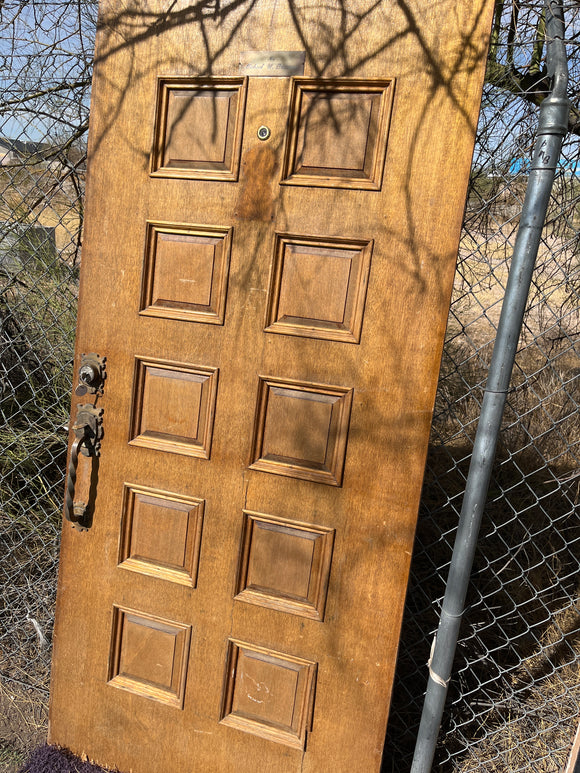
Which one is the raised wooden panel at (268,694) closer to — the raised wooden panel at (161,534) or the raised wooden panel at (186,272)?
the raised wooden panel at (161,534)

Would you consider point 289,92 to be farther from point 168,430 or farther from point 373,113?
point 168,430

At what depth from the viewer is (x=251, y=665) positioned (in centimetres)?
186

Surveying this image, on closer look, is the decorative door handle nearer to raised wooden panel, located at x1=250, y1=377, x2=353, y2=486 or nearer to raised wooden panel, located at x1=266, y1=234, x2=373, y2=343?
raised wooden panel, located at x1=250, y1=377, x2=353, y2=486

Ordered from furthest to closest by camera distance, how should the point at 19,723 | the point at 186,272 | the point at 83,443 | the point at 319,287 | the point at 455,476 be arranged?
the point at 455,476
the point at 19,723
the point at 83,443
the point at 186,272
the point at 319,287

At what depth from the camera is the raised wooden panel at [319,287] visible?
163 cm

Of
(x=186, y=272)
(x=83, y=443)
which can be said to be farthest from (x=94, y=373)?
(x=186, y=272)

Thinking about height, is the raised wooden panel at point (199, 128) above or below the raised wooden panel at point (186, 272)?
above

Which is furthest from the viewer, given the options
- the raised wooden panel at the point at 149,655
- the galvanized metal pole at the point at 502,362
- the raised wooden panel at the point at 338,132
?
the raised wooden panel at the point at 149,655

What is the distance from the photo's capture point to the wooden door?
5.16 feet

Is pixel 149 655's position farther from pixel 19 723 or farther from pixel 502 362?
pixel 502 362

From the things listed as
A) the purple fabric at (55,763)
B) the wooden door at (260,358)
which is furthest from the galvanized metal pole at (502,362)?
the purple fabric at (55,763)

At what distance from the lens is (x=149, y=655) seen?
1.96m

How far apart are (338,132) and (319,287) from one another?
43 centimetres

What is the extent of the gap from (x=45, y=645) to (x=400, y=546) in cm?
167
